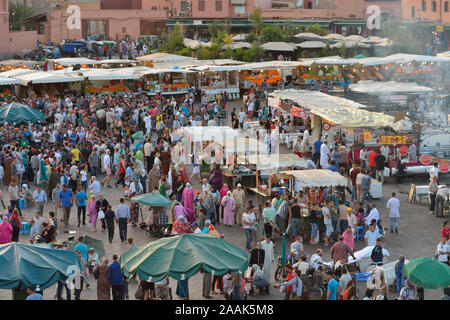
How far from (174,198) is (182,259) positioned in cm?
888

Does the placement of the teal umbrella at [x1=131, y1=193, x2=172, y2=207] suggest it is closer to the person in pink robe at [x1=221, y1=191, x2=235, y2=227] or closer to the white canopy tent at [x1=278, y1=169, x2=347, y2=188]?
the person in pink robe at [x1=221, y1=191, x2=235, y2=227]

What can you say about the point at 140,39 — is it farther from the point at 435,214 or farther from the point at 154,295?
the point at 154,295

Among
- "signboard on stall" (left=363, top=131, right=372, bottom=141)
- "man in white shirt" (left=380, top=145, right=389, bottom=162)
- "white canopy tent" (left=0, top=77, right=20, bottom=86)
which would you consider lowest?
"man in white shirt" (left=380, top=145, right=389, bottom=162)

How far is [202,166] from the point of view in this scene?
2400 cm

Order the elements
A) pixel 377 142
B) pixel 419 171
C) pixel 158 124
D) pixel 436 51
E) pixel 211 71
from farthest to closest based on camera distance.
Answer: pixel 436 51, pixel 211 71, pixel 158 124, pixel 377 142, pixel 419 171

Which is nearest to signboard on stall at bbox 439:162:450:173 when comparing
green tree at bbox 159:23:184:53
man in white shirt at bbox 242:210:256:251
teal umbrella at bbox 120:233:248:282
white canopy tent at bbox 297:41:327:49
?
man in white shirt at bbox 242:210:256:251

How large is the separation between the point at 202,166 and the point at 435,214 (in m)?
6.83

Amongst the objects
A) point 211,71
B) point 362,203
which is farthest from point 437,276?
point 211,71

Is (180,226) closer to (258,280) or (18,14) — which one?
(258,280)

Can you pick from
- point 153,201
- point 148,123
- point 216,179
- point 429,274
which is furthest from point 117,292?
point 148,123

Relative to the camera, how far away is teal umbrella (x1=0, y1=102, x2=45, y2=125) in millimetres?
28000

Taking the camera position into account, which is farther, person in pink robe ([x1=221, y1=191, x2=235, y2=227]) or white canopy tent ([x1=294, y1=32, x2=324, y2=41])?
white canopy tent ([x1=294, y1=32, x2=324, y2=41])

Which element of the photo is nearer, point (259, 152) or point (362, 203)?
point (362, 203)

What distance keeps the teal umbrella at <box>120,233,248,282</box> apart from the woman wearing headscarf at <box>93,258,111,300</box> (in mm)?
545
